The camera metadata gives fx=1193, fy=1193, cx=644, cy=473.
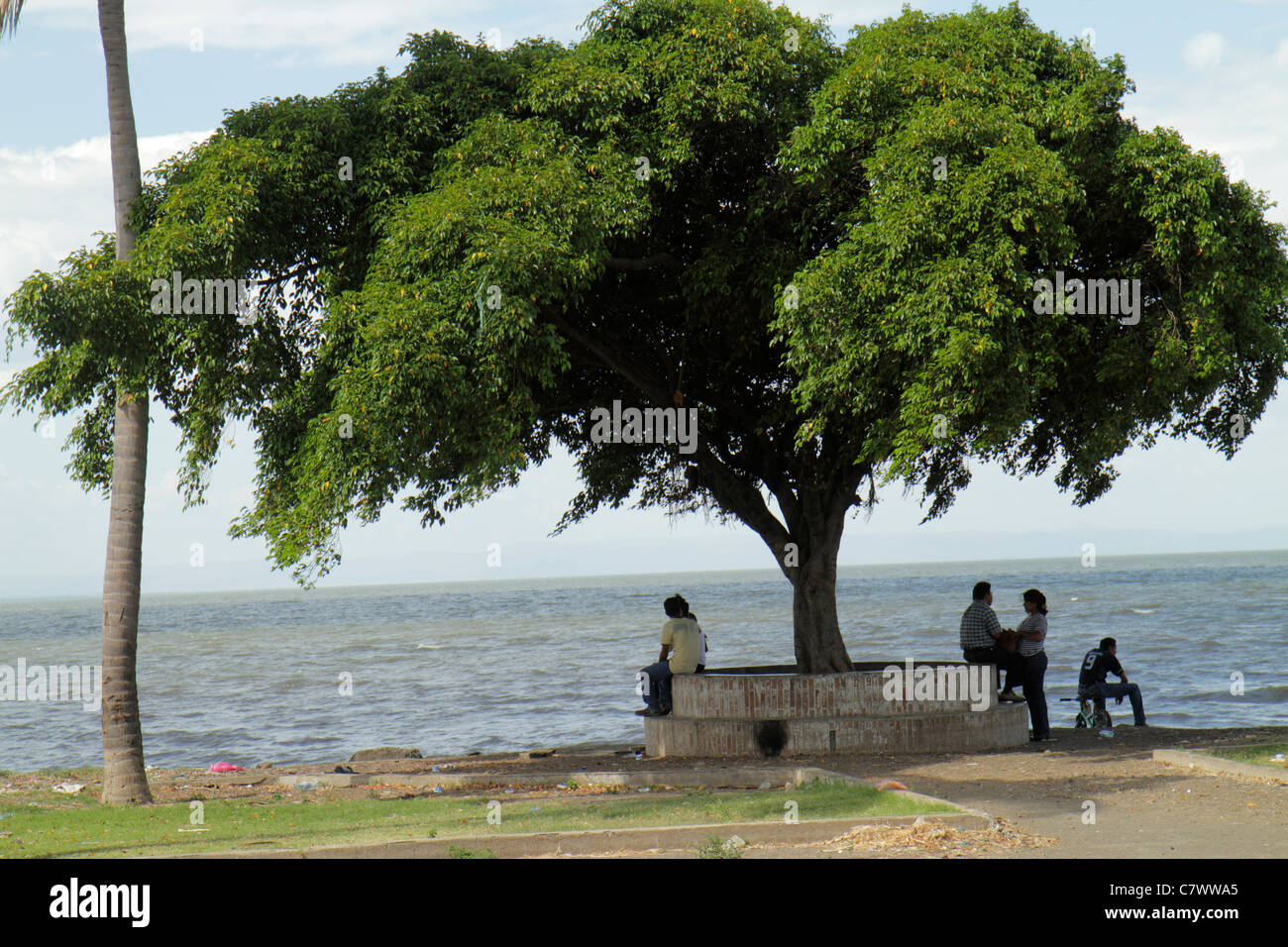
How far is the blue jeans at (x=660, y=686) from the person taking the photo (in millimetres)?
15719

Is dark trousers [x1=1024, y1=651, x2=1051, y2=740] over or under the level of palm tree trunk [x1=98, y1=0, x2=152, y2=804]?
under

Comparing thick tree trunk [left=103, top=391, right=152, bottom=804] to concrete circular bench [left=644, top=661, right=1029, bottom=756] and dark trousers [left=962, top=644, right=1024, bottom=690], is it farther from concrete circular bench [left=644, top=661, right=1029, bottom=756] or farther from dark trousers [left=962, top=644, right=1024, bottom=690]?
dark trousers [left=962, top=644, right=1024, bottom=690]

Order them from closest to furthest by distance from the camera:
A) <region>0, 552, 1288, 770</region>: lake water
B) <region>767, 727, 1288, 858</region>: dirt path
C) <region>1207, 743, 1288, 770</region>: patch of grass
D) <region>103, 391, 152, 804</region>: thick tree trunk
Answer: <region>767, 727, 1288, 858</region>: dirt path < <region>1207, 743, 1288, 770</region>: patch of grass < <region>103, 391, 152, 804</region>: thick tree trunk < <region>0, 552, 1288, 770</region>: lake water

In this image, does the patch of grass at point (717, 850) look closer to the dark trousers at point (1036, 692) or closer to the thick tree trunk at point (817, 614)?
the thick tree trunk at point (817, 614)

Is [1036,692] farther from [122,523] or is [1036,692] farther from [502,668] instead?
[502,668]

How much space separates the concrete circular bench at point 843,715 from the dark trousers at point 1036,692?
0.57ft

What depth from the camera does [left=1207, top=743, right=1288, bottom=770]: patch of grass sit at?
39.1 feet

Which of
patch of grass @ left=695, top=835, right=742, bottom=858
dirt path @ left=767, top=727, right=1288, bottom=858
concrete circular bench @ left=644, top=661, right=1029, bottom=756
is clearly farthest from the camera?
concrete circular bench @ left=644, top=661, right=1029, bottom=756

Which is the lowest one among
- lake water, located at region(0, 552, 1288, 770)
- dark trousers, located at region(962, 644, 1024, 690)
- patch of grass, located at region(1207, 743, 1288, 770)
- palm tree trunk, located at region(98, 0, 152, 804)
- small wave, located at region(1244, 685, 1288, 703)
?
lake water, located at region(0, 552, 1288, 770)

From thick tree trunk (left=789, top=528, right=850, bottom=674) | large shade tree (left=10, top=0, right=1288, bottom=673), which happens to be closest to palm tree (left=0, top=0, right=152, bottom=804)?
large shade tree (left=10, top=0, right=1288, bottom=673)

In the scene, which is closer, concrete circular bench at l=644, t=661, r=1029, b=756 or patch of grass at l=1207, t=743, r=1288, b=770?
patch of grass at l=1207, t=743, r=1288, b=770

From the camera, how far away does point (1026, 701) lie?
15.7 metres

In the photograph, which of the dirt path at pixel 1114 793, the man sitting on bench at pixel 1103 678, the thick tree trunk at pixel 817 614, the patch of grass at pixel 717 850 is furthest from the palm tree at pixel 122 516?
the man sitting on bench at pixel 1103 678

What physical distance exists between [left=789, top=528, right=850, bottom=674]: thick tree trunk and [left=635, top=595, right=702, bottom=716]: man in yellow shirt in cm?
145
